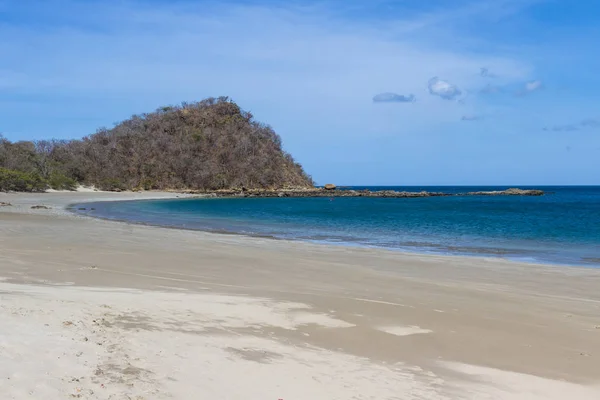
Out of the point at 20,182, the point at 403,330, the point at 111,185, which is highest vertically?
the point at 111,185

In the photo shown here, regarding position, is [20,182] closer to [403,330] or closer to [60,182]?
[60,182]

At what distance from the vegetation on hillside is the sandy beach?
9005 cm

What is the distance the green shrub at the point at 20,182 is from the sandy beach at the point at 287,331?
5731cm

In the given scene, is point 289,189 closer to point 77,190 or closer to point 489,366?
point 77,190

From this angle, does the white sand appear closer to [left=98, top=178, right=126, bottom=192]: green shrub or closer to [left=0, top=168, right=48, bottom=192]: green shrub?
[left=0, top=168, right=48, bottom=192]: green shrub

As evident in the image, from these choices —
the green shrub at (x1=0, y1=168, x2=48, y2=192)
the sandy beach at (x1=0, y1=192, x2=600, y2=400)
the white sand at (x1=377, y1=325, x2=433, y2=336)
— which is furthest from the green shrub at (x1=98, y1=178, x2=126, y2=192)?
the white sand at (x1=377, y1=325, x2=433, y2=336)

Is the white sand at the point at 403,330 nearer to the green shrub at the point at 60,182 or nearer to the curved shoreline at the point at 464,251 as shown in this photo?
the curved shoreline at the point at 464,251

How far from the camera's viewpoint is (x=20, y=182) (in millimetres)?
69375

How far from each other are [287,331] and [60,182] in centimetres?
8140

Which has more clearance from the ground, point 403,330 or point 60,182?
point 60,182

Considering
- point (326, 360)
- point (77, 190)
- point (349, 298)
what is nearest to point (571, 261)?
point (349, 298)

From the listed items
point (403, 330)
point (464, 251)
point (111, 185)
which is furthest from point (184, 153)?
point (403, 330)

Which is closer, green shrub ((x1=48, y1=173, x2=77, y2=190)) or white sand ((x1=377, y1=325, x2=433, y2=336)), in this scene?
white sand ((x1=377, y1=325, x2=433, y2=336))

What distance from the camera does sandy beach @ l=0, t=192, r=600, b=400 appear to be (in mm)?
5508
